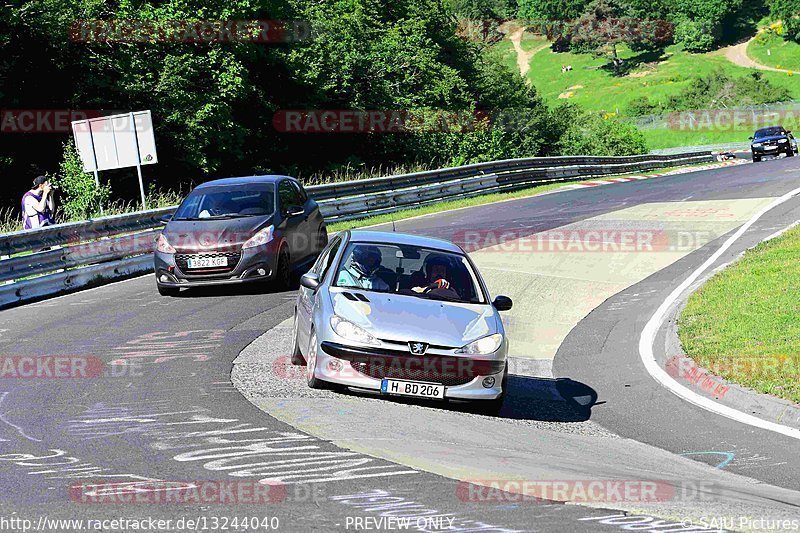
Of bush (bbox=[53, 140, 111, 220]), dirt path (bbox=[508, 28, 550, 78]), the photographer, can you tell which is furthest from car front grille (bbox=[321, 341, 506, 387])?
dirt path (bbox=[508, 28, 550, 78])

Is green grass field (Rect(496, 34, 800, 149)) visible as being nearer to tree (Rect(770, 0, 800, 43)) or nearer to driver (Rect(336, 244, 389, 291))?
tree (Rect(770, 0, 800, 43))

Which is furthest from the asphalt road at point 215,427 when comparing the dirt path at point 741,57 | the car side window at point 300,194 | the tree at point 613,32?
the tree at point 613,32

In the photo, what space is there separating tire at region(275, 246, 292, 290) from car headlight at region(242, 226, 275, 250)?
345 millimetres

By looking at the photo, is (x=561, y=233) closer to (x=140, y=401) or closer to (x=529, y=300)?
(x=529, y=300)

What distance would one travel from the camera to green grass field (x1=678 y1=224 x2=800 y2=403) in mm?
10461

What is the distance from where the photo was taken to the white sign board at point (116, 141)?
22.9 metres

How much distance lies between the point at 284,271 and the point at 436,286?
638 centimetres

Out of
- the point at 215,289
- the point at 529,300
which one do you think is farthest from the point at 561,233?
the point at 215,289

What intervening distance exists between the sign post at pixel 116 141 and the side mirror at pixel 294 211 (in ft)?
23.9

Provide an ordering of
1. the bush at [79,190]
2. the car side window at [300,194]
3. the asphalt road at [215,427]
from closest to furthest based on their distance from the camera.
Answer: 1. the asphalt road at [215,427]
2. the car side window at [300,194]
3. the bush at [79,190]

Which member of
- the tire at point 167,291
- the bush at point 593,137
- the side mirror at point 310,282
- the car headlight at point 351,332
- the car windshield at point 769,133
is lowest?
the bush at point 593,137

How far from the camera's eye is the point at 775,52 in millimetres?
140500

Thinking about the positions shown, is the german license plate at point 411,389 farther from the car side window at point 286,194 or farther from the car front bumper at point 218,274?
the car side window at point 286,194

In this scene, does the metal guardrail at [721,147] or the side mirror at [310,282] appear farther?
the metal guardrail at [721,147]
